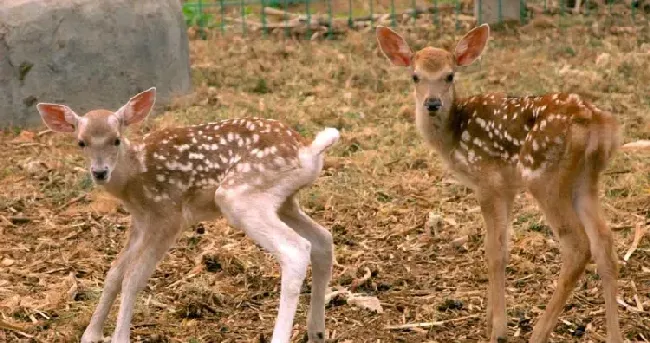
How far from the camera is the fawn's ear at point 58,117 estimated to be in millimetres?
5668

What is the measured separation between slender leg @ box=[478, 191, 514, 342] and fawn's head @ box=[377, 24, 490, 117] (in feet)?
2.31

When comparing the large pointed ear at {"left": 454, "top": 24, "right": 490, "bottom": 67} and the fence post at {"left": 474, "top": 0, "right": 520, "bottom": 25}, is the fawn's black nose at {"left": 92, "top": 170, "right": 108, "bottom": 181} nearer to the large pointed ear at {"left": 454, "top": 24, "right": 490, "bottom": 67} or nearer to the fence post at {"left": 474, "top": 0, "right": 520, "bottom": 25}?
the large pointed ear at {"left": 454, "top": 24, "right": 490, "bottom": 67}

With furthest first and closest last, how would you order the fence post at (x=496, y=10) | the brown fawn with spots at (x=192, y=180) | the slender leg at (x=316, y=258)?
the fence post at (x=496, y=10) → the slender leg at (x=316, y=258) → the brown fawn with spots at (x=192, y=180)

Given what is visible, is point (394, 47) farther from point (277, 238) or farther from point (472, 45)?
point (277, 238)

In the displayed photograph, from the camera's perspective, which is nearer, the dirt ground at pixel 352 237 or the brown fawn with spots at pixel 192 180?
the brown fawn with spots at pixel 192 180

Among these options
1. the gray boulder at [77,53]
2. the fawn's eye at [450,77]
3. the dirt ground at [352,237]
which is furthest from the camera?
the gray boulder at [77,53]

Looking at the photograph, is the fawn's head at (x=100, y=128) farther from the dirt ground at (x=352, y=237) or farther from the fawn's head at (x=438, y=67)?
the fawn's head at (x=438, y=67)

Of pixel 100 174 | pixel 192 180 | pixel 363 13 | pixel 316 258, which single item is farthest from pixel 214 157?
pixel 363 13

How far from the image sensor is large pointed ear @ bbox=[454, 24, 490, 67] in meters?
6.32

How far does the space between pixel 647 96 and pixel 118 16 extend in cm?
449

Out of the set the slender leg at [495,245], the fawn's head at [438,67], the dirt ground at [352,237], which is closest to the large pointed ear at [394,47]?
the fawn's head at [438,67]

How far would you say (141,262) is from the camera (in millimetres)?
5441

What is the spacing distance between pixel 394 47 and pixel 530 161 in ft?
4.81

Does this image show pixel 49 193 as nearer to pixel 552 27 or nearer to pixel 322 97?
pixel 322 97
